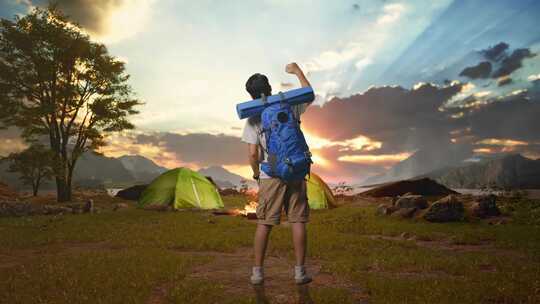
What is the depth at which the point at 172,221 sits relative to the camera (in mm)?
16500

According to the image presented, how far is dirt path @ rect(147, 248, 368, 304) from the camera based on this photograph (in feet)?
18.0

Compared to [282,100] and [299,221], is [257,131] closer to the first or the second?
[282,100]

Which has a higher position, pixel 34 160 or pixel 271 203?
pixel 34 160

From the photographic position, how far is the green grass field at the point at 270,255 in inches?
222

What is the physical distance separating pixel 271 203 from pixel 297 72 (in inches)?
91.8

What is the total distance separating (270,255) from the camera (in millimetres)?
8977

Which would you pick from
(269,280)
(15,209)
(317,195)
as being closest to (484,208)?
(317,195)

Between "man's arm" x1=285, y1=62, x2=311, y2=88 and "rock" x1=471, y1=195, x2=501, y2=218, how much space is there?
1352 cm

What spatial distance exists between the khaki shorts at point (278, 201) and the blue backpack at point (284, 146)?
18 centimetres

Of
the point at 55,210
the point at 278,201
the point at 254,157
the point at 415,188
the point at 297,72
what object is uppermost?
the point at 297,72

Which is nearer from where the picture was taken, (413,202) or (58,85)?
(413,202)

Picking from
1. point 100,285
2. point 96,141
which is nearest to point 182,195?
point 96,141

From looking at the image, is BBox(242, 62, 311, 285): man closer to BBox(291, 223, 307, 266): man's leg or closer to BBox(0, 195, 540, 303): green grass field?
BBox(291, 223, 307, 266): man's leg

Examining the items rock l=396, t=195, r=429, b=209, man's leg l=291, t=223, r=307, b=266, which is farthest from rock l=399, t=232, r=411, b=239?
man's leg l=291, t=223, r=307, b=266
